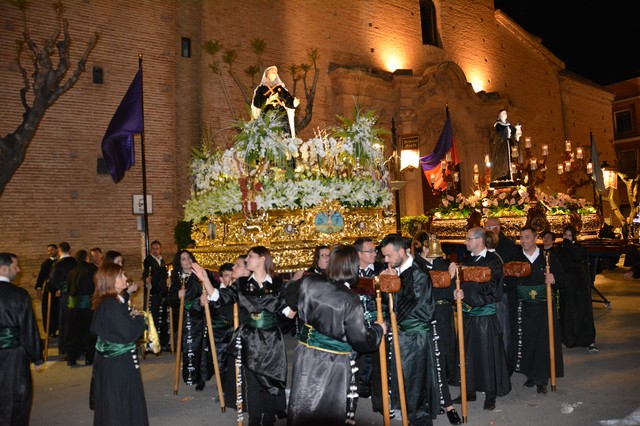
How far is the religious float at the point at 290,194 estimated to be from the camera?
7367 millimetres

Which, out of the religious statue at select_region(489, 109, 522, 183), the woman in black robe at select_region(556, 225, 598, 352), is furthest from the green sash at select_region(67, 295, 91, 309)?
the religious statue at select_region(489, 109, 522, 183)

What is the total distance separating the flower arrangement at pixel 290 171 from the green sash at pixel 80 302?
7.85 ft

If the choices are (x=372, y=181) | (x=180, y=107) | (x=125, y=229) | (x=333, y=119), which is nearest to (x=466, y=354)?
(x=372, y=181)

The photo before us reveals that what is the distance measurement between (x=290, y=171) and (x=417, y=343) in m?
3.55

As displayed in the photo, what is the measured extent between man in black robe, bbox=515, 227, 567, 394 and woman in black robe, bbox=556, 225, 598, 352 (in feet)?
7.31

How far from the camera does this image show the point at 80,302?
29.2 ft

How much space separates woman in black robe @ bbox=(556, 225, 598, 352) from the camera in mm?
8656

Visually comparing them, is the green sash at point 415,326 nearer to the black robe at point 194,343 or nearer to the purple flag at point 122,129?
the black robe at point 194,343

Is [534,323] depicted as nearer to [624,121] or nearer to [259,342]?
[259,342]

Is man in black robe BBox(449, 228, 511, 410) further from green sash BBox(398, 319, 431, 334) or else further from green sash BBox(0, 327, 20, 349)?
green sash BBox(0, 327, 20, 349)

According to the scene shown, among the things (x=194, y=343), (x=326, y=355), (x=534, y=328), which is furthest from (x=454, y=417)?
(x=194, y=343)

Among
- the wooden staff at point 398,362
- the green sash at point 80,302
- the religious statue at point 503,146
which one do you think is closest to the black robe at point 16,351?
the wooden staff at point 398,362

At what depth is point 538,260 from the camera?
6766 millimetres

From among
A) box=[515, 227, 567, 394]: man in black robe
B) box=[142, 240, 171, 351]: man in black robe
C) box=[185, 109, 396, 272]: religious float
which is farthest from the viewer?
box=[142, 240, 171, 351]: man in black robe
